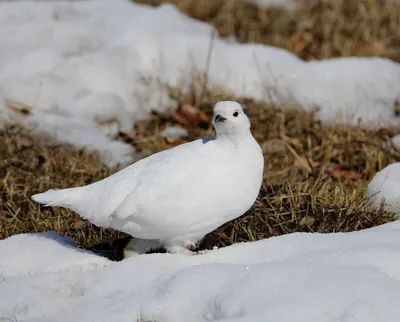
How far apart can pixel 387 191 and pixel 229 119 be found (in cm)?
108

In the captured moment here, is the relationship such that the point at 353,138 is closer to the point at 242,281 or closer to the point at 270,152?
the point at 270,152

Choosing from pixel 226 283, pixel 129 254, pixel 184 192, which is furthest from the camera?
pixel 129 254

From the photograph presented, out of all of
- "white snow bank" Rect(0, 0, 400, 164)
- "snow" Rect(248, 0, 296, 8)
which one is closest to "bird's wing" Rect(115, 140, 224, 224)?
"white snow bank" Rect(0, 0, 400, 164)

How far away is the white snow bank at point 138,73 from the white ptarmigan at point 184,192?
6.26ft

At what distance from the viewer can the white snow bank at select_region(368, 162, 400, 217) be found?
4.16 m

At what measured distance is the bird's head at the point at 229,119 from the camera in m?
3.45

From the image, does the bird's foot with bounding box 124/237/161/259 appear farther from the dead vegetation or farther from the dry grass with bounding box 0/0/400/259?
the dead vegetation

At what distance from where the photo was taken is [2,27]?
6484 mm

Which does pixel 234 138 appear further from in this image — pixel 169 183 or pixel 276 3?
pixel 276 3

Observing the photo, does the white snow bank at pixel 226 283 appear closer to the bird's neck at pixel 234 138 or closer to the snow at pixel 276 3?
the bird's neck at pixel 234 138

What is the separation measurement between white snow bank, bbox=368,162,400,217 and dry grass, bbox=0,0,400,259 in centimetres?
6

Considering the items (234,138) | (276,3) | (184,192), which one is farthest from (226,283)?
(276,3)

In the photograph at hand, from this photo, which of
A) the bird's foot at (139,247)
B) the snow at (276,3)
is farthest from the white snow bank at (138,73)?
the bird's foot at (139,247)

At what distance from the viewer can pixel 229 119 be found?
A: 346 cm
